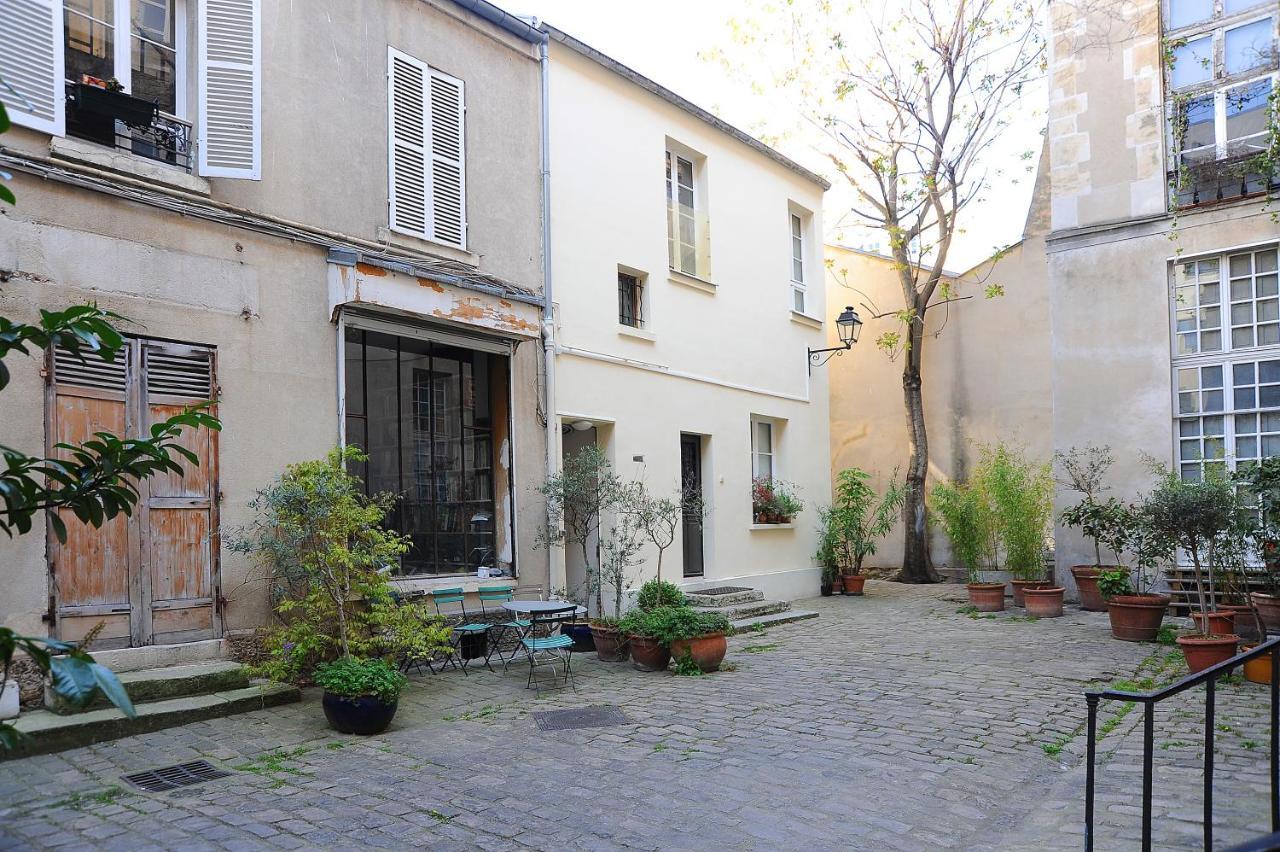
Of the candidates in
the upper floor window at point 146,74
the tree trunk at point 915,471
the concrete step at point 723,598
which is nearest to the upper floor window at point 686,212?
the concrete step at point 723,598

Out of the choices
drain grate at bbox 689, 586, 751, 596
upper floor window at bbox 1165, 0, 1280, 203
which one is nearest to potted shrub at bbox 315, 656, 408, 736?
drain grate at bbox 689, 586, 751, 596

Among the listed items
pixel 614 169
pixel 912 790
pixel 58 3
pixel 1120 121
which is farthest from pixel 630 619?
pixel 1120 121

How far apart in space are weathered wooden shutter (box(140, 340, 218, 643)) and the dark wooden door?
22.3 feet

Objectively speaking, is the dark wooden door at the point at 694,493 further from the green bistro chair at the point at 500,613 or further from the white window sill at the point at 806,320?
the green bistro chair at the point at 500,613

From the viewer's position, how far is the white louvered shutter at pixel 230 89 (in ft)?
24.0

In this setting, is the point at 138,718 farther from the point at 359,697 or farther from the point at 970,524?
the point at 970,524

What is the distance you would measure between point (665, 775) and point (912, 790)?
1.42m

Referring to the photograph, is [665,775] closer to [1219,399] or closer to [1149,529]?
[1149,529]

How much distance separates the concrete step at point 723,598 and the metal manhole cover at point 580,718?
4.35 meters

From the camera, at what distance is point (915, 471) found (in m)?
16.5

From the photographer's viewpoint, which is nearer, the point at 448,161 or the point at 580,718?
the point at 580,718

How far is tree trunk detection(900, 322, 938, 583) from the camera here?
54.2 feet

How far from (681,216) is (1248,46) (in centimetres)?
757

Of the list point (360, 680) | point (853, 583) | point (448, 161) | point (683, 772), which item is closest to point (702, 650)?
point (683, 772)
